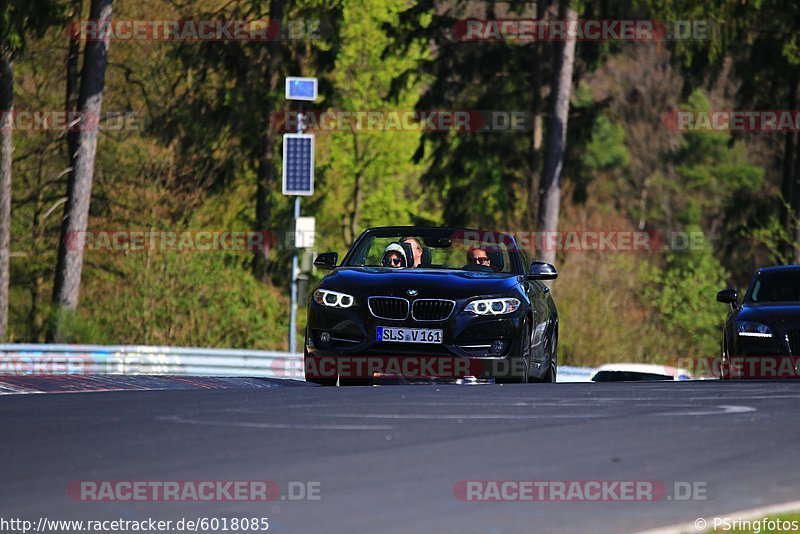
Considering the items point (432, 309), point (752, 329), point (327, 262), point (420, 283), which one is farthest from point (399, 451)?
point (752, 329)

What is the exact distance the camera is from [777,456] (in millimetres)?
9469

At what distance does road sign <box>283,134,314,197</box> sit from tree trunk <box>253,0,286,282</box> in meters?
14.3

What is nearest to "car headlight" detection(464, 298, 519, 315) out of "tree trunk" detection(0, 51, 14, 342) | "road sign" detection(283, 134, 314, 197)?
"road sign" detection(283, 134, 314, 197)

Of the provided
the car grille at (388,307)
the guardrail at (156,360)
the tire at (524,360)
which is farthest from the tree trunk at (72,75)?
the car grille at (388,307)

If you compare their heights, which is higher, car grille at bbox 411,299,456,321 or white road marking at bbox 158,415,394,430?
car grille at bbox 411,299,456,321

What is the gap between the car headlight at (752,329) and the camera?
1790 centimetres

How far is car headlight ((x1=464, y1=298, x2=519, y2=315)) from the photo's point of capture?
1426 centimetres

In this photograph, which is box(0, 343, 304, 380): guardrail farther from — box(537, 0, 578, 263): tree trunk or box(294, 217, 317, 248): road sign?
box(537, 0, 578, 263): tree trunk

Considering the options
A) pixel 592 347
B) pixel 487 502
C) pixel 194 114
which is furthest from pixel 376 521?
pixel 194 114

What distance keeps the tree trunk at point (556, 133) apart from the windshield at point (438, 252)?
20184 millimetres

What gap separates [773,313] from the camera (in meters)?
18.1

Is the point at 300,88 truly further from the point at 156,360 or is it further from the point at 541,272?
the point at 541,272

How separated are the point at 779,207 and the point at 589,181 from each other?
531cm

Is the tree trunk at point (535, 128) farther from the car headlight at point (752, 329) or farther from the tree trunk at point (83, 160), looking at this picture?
the car headlight at point (752, 329)
